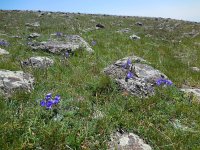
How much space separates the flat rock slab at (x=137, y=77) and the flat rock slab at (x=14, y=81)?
225cm

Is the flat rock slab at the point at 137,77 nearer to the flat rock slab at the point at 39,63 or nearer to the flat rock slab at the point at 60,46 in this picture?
the flat rock slab at the point at 39,63

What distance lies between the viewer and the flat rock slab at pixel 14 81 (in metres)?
7.59

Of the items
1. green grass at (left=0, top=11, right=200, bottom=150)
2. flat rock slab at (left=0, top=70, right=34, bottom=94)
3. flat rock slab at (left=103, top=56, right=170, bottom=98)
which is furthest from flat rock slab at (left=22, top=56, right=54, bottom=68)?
flat rock slab at (left=103, top=56, right=170, bottom=98)

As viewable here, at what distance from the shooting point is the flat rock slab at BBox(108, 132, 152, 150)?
6336mm

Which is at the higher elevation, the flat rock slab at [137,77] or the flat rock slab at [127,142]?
the flat rock slab at [137,77]

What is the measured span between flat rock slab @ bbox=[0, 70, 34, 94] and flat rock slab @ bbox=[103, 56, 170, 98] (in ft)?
7.37

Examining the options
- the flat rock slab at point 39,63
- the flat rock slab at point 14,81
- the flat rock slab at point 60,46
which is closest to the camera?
the flat rock slab at point 14,81

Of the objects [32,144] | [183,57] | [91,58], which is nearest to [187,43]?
[183,57]

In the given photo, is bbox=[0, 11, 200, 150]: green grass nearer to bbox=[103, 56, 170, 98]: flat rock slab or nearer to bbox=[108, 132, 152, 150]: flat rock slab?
bbox=[108, 132, 152, 150]: flat rock slab

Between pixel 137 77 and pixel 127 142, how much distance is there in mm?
3012

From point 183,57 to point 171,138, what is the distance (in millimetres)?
9361

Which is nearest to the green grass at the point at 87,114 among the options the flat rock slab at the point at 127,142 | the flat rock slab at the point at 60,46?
the flat rock slab at the point at 127,142

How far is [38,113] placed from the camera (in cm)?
654

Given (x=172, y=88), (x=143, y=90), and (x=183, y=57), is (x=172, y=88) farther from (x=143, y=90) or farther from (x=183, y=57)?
(x=183, y=57)
